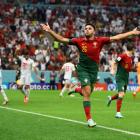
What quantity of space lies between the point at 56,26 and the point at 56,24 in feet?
0.73

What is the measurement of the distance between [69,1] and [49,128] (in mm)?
36353

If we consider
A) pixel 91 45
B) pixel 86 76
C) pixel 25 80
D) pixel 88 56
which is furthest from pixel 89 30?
pixel 25 80

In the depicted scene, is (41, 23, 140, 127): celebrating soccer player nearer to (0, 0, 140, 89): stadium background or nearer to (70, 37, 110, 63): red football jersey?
(70, 37, 110, 63): red football jersey

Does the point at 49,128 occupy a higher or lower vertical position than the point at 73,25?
lower

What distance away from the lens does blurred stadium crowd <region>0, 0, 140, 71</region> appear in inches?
1631

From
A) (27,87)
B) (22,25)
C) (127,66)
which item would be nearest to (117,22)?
(22,25)

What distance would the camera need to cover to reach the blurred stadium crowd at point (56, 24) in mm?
41438

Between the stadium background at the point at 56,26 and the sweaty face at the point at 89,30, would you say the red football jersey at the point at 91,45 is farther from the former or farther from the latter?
the stadium background at the point at 56,26

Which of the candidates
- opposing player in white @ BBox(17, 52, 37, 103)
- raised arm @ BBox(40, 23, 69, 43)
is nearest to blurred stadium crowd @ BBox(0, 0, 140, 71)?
opposing player in white @ BBox(17, 52, 37, 103)

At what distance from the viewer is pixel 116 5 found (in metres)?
51.3

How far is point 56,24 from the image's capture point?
4634 cm

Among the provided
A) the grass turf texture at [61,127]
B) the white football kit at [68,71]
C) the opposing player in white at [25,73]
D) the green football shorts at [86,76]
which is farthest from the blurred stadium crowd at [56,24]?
the green football shorts at [86,76]

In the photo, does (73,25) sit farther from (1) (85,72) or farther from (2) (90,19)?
(1) (85,72)

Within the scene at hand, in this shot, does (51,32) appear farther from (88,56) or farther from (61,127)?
(61,127)
